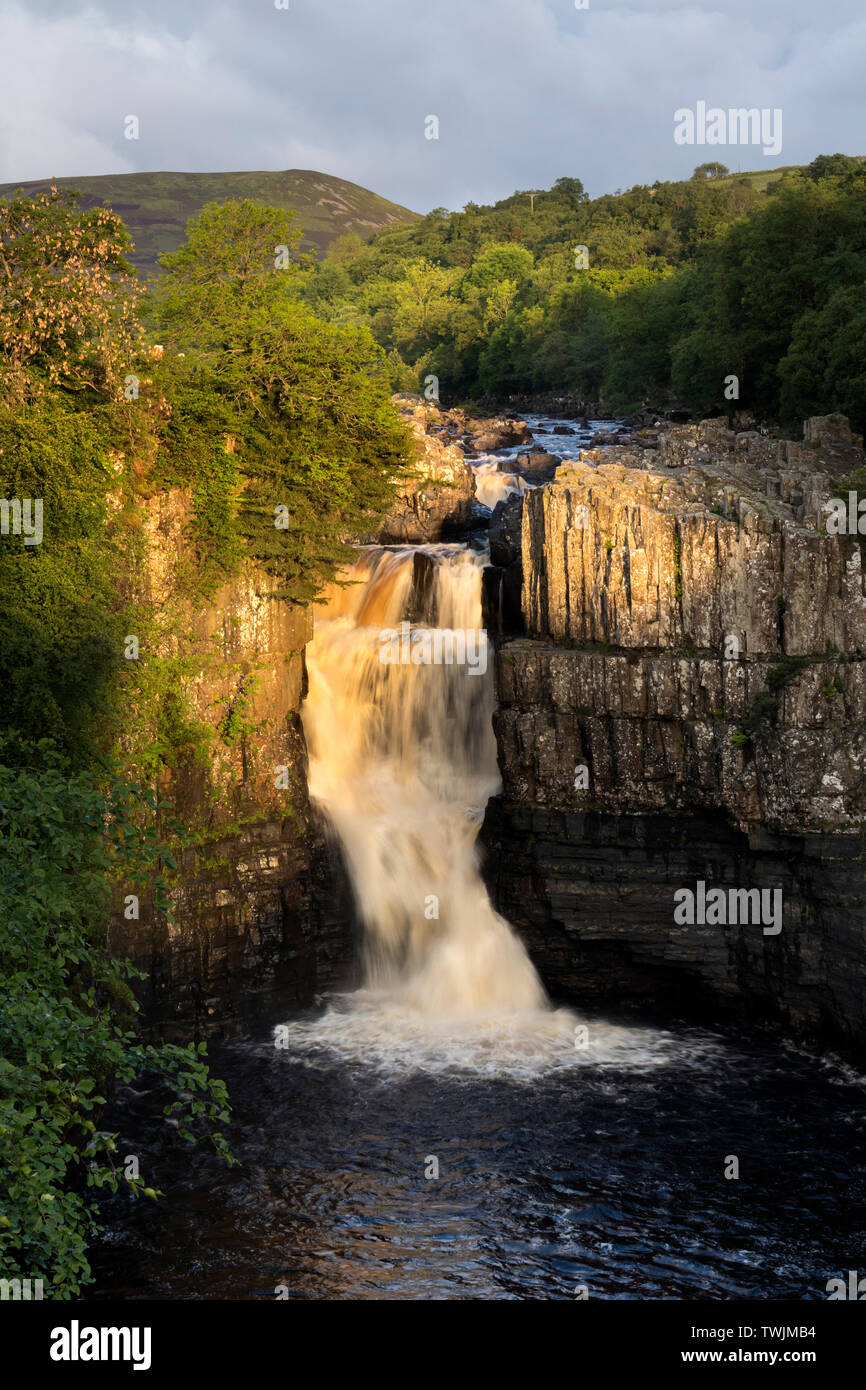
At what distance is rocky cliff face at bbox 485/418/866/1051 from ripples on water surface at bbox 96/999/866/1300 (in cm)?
224

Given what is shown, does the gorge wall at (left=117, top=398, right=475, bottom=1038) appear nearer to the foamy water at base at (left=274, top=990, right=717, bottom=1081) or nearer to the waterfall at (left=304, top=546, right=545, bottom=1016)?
the waterfall at (left=304, top=546, right=545, bottom=1016)

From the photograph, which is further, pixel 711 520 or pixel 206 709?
pixel 206 709

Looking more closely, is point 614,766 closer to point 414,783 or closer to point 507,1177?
point 414,783

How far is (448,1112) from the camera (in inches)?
866

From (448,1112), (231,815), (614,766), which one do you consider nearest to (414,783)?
(231,815)

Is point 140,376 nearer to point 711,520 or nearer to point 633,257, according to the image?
point 711,520

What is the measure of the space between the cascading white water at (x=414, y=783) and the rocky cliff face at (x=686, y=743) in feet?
3.41

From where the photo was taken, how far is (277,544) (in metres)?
27.8

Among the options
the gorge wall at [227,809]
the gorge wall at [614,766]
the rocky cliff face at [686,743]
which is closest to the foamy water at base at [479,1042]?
the gorge wall at [614,766]

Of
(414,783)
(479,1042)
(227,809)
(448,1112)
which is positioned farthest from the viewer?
(414,783)

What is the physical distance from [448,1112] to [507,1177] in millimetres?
2210

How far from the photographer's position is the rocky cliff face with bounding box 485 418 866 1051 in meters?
23.9
